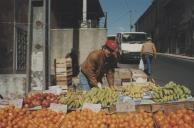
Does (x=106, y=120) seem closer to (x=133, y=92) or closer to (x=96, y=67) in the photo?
(x=133, y=92)

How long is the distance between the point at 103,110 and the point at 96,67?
167 centimetres

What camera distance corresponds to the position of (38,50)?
13117 mm

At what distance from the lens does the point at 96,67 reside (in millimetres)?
9969

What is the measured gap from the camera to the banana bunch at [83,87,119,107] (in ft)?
28.6

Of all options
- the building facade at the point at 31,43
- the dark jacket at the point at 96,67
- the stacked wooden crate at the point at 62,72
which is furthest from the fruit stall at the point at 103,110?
the stacked wooden crate at the point at 62,72

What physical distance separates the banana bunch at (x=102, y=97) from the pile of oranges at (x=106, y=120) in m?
0.64

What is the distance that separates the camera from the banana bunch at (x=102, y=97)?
8.71 meters

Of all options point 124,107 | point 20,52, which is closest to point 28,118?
point 124,107

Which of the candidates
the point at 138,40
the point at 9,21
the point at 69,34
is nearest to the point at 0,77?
the point at 9,21

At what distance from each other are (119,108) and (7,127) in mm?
1805

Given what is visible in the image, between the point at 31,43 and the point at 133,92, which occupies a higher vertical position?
the point at 31,43

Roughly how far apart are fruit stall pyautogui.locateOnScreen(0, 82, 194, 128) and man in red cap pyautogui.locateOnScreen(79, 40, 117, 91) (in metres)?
0.60

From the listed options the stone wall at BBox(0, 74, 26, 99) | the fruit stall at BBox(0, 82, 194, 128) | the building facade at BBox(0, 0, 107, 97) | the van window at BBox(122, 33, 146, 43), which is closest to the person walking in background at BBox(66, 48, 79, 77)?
the building facade at BBox(0, 0, 107, 97)

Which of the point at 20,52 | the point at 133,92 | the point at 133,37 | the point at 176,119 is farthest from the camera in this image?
the point at 133,37
